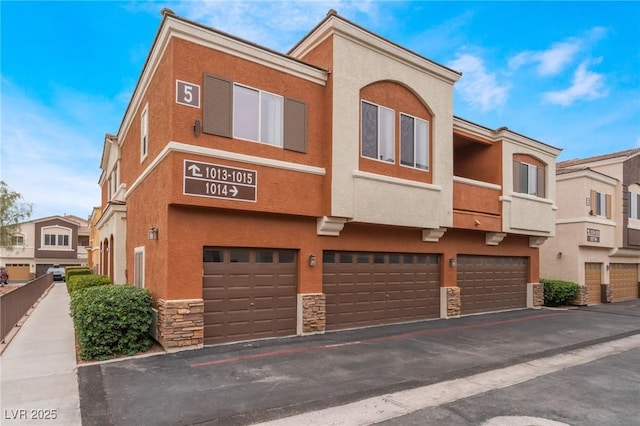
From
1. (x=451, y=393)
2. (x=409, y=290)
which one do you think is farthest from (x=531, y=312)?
(x=451, y=393)

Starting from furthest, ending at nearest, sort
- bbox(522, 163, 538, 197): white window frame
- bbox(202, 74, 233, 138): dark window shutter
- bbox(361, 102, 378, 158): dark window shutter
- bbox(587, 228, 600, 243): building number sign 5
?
bbox(587, 228, 600, 243): building number sign 5 → bbox(522, 163, 538, 197): white window frame → bbox(361, 102, 378, 158): dark window shutter → bbox(202, 74, 233, 138): dark window shutter

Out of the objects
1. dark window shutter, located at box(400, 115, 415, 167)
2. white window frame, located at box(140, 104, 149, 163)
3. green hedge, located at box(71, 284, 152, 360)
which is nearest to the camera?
green hedge, located at box(71, 284, 152, 360)

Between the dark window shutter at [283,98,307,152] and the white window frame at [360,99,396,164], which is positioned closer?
the dark window shutter at [283,98,307,152]

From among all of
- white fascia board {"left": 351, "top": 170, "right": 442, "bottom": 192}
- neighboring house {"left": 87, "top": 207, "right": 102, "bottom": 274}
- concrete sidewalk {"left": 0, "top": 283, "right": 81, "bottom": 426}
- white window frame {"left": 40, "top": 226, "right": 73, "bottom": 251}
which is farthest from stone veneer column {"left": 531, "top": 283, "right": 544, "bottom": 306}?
white window frame {"left": 40, "top": 226, "right": 73, "bottom": 251}

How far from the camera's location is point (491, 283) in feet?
57.4

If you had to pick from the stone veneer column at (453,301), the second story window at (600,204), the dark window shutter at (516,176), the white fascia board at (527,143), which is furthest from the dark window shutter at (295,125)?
the second story window at (600,204)

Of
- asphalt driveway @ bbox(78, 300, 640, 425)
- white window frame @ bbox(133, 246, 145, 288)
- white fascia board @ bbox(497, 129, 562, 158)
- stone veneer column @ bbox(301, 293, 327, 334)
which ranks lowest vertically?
asphalt driveway @ bbox(78, 300, 640, 425)

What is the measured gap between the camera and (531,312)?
1772 centimetres

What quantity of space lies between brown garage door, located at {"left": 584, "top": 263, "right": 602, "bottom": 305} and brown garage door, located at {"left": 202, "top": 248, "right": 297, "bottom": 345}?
18.6 metres

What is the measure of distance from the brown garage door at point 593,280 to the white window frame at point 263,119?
19.6m

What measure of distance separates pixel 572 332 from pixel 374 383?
9226 mm

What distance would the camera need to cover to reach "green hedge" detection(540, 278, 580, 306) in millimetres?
20547

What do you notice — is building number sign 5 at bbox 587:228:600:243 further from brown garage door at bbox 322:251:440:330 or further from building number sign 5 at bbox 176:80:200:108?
building number sign 5 at bbox 176:80:200:108

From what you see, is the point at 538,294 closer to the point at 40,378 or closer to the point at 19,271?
the point at 40,378
